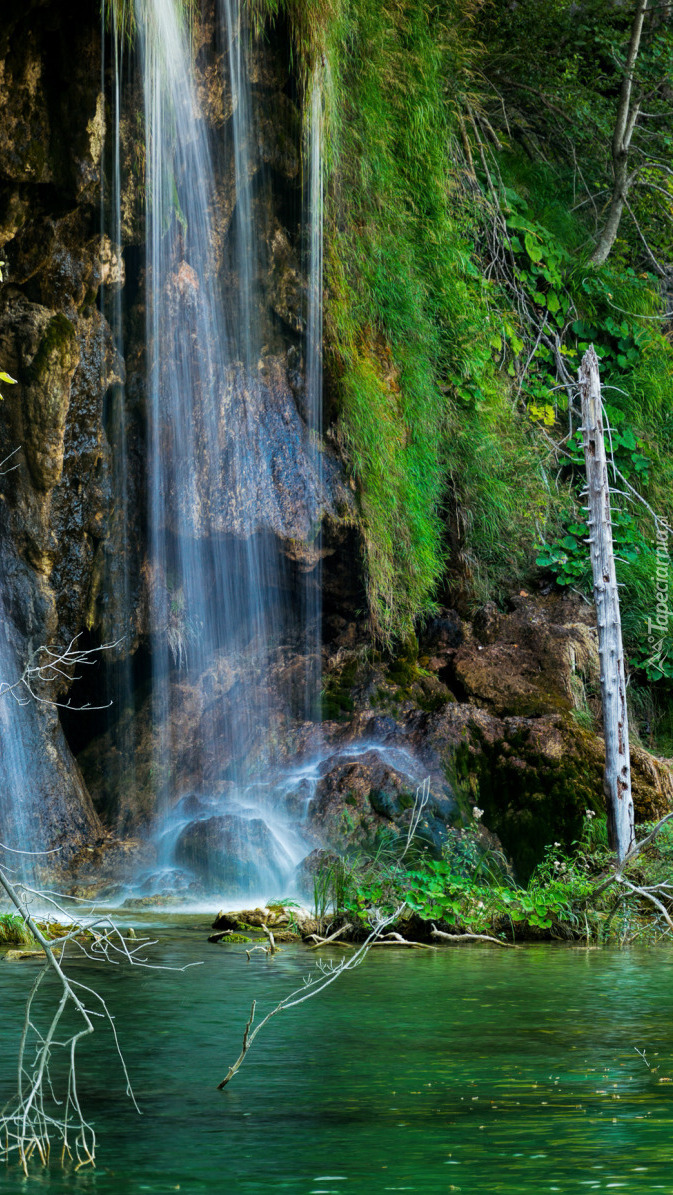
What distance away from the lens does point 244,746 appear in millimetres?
13289

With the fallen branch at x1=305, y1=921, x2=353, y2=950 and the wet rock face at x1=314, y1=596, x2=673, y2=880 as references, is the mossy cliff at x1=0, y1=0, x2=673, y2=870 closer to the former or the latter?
the wet rock face at x1=314, y1=596, x2=673, y2=880

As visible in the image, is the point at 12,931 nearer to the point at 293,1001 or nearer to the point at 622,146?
the point at 293,1001

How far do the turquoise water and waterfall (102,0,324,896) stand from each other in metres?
5.01

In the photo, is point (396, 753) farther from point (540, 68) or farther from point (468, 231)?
point (540, 68)

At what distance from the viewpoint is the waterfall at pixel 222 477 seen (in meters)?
12.2

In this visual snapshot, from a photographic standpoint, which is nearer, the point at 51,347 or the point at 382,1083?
the point at 382,1083

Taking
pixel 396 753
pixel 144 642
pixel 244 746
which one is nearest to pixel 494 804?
pixel 396 753

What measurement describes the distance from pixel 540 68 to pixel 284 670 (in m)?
9.06

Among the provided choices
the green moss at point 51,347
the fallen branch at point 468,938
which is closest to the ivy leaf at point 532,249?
the green moss at point 51,347

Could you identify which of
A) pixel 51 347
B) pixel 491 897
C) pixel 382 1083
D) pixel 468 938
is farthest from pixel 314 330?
pixel 382 1083

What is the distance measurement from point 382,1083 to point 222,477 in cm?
896

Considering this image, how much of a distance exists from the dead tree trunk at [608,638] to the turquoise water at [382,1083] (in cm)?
265

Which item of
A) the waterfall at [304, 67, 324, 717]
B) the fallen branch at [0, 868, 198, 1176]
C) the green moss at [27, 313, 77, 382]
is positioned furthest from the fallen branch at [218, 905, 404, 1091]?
the waterfall at [304, 67, 324, 717]

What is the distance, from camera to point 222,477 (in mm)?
13156
